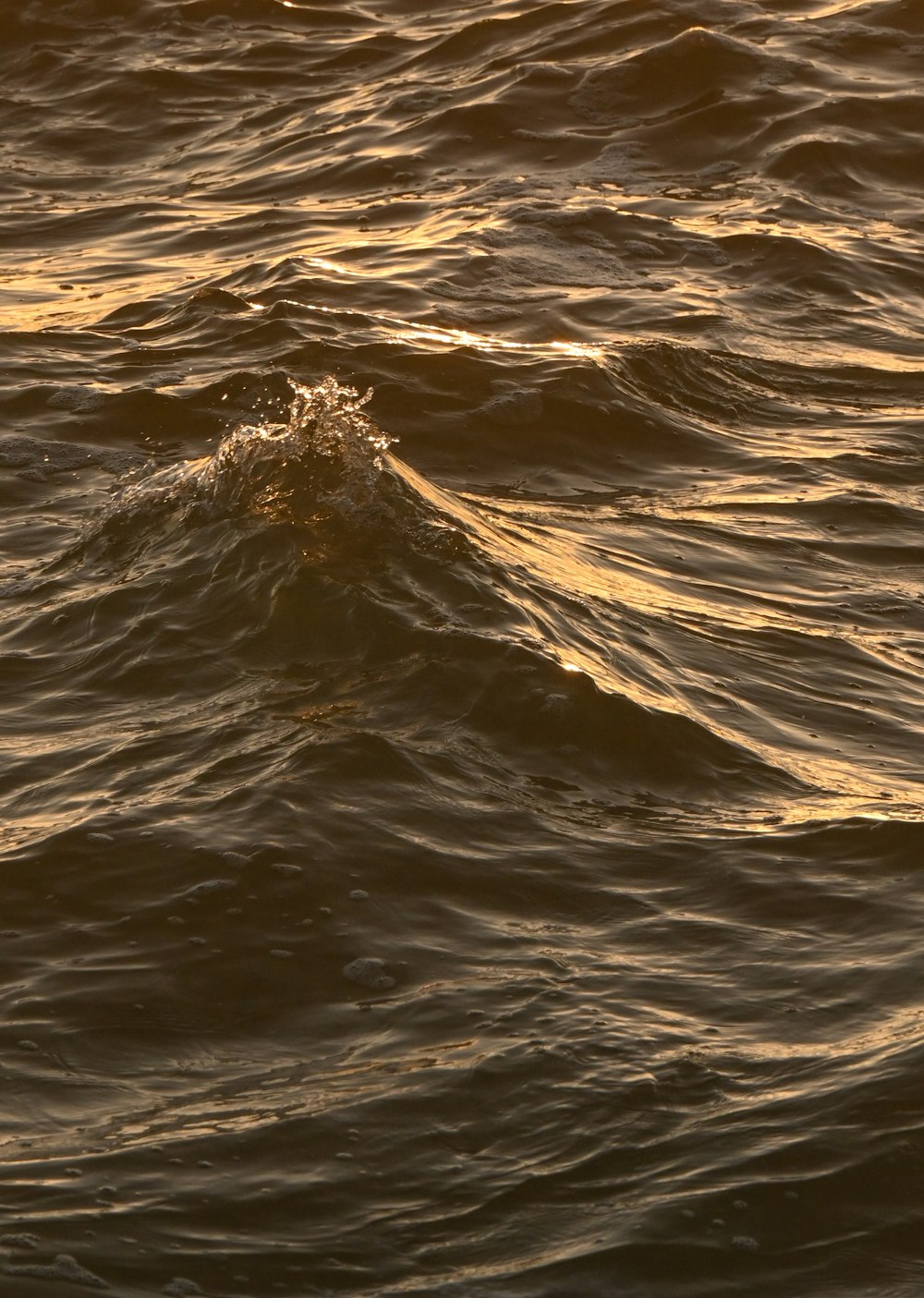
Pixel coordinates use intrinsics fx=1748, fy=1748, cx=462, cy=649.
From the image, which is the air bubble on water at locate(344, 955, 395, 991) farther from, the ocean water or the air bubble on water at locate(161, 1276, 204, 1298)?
the air bubble on water at locate(161, 1276, 204, 1298)

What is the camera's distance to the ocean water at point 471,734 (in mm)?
3965

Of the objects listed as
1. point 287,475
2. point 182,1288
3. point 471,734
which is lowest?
point 182,1288

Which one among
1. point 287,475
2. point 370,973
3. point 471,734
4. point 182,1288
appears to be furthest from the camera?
point 287,475

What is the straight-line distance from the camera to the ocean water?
3965mm

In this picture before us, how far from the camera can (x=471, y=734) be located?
5.89 meters

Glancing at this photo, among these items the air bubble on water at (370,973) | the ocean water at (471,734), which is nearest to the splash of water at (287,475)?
the ocean water at (471,734)

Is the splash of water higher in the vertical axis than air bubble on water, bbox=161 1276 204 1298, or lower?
higher

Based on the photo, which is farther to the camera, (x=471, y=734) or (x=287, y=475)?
(x=287, y=475)

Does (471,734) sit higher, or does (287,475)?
(287,475)

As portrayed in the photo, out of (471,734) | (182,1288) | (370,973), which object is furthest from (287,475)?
(182,1288)

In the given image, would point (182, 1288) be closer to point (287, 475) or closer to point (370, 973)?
point (370, 973)

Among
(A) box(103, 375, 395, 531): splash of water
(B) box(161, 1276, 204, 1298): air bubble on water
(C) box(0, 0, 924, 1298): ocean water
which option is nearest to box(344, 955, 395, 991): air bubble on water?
(C) box(0, 0, 924, 1298): ocean water

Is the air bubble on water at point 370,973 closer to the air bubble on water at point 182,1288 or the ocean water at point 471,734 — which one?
the ocean water at point 471,734

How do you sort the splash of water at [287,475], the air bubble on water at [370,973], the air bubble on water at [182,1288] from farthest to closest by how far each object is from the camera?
the splash of water at [287,475], the air bubble on water at [370,973], the air bubble on water at [182,1288]
